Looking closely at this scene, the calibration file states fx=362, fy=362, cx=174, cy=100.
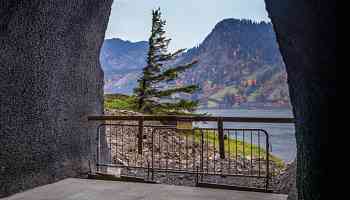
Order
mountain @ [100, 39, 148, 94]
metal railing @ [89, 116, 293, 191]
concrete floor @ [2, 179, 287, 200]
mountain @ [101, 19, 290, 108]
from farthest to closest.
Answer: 1. mountain @ [100, 39, 148, 94]
2. mountain @ [101, 19, 290, 108]
3. metal railing @ [89, 116, 293, 191]
4. concrete floor @ [2, 179, 287, 200]

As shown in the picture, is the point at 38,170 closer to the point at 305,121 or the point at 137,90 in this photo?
the point at 305,121

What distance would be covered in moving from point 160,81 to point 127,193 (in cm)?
1161

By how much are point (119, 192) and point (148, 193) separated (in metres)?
0.36

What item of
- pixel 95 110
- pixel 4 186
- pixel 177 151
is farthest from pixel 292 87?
pixel 177 151

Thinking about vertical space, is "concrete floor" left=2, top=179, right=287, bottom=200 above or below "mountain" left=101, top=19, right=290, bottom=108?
below

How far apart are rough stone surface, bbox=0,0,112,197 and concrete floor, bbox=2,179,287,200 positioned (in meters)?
0.25

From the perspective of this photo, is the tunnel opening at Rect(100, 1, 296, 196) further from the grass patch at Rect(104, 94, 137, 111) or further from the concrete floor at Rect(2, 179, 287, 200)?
the concrete floor at Rect(2, 179, 287, 200)

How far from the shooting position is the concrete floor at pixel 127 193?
4.04m

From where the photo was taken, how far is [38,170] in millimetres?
4457

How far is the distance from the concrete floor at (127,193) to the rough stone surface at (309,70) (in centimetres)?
212

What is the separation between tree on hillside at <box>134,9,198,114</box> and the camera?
50.4 ft

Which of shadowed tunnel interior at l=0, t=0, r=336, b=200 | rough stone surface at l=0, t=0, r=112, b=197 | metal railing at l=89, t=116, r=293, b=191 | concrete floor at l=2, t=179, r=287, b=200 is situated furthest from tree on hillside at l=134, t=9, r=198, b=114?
concrete floor at l=2, t=179, r=287, b=200

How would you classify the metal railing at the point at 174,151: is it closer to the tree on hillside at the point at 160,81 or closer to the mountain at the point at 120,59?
the tree on hillside at the point at 160,81

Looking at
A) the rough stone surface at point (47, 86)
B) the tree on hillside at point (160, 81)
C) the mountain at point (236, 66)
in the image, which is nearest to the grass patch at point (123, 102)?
the tree on hillside at point (160, 81)
